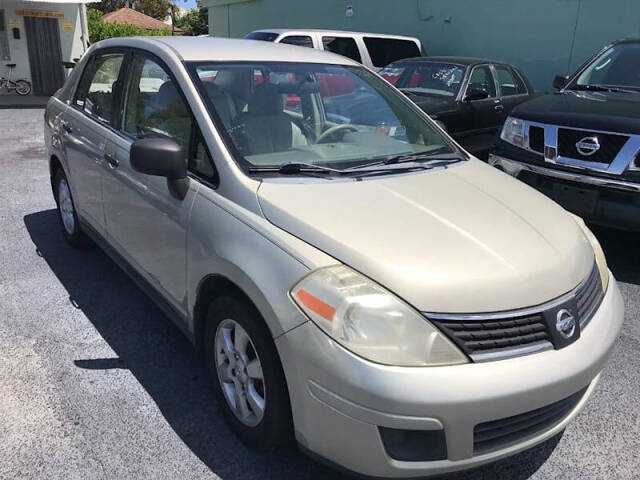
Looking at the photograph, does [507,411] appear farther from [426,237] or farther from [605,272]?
[605,272]

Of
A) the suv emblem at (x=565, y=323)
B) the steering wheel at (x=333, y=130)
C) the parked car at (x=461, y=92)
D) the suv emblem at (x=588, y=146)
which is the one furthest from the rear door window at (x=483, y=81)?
the suv emblem at (x=565, y=323)

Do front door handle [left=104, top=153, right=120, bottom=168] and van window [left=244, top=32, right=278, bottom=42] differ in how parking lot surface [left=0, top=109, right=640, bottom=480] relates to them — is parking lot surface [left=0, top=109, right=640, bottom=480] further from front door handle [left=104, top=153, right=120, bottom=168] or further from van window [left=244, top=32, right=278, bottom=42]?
van window [left=244, top=32, right=278, bottom=42]

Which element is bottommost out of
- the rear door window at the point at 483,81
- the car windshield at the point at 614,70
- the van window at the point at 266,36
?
the rear door window at the point at 483,81

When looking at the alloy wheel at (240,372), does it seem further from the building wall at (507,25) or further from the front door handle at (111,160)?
the building wall at (507,25)

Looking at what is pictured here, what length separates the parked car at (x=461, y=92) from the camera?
7.36 meters

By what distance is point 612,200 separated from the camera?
4289 millimetres

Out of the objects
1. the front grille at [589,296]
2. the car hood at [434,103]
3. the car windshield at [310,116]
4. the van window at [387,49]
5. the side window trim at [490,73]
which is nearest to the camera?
the front grille at [589,296]

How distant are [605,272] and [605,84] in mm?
3847

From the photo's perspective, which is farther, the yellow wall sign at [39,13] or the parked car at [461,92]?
the yellow wall sign at [39,13]

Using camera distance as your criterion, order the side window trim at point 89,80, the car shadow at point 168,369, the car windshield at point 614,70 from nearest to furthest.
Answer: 1. the car shadow at point 168,369
2. the side window trim at point 89,80
3. the car windshield at point 614,70

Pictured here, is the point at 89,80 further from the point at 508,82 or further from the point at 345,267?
the point at 508,82

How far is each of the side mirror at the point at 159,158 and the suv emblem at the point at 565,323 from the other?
5.65 ft

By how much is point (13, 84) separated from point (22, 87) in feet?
0.79

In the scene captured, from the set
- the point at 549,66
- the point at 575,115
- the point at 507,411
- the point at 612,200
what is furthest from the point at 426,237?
the point at 549,66
